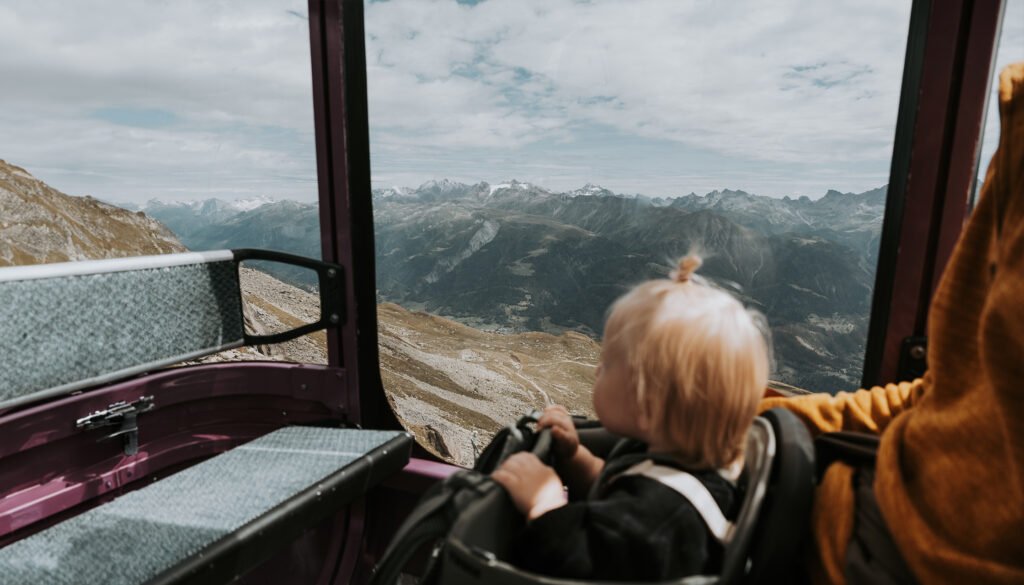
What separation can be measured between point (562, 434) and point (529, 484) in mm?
213

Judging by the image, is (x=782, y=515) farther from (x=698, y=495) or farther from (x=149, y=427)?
(x=149, y=427)

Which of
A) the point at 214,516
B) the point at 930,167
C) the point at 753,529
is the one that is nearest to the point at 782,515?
the point at 753,529

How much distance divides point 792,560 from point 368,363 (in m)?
1.43

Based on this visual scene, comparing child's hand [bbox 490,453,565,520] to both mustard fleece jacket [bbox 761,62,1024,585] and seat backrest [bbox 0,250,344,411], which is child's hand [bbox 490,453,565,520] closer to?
mustard fleece jacket [bbox 761,62,1024,585]

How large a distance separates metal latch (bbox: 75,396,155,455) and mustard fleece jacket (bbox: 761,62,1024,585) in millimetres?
1662

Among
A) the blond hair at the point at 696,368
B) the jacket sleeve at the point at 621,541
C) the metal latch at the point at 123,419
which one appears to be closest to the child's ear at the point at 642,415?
the blond hair at the point at 696,368

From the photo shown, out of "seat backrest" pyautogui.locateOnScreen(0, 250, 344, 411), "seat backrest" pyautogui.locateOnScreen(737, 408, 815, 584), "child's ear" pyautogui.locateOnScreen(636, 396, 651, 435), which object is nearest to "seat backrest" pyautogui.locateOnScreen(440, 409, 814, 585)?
"seat backrest" pyautogui.locateOnScreen(737, 408, 815, 584)

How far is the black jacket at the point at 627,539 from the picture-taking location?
2.55 feet

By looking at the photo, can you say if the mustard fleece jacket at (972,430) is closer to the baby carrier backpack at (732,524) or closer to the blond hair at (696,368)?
the baby carrier backpack at (732,524)

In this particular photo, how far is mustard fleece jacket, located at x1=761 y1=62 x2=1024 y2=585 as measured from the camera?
575mm

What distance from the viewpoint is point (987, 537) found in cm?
61

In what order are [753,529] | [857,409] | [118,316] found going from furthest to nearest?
[118,316] < [857,409] < [753,529]

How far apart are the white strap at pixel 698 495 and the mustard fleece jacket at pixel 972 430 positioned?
0.44ft

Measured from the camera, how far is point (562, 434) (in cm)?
109
